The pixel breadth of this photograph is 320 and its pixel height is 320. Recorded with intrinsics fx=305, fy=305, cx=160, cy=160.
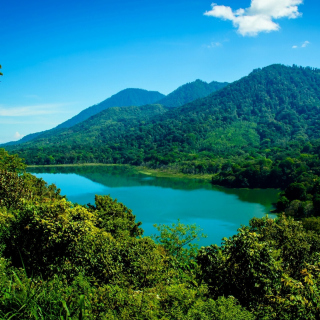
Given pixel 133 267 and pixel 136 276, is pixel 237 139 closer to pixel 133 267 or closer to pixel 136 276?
pixel 133 267

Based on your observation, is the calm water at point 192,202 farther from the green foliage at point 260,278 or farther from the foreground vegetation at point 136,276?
the green foliage at point 260,278

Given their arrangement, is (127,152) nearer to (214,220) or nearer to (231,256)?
(214,220)

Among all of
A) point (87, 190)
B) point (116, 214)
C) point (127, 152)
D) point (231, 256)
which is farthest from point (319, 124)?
point (231, 256)

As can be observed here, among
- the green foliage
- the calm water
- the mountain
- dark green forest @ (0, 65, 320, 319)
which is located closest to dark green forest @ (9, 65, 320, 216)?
the mountain

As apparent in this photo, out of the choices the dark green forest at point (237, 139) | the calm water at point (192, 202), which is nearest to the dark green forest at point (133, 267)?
the calm water at point (192, 202)

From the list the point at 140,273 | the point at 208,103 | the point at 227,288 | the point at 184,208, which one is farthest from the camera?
the point at 208,103

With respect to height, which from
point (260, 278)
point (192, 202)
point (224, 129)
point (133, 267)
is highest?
point (224, 129)

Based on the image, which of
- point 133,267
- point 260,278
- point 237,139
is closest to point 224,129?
point 237,139
